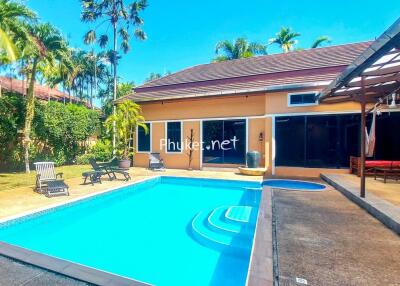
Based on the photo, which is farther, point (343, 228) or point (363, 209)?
point (363, 209)

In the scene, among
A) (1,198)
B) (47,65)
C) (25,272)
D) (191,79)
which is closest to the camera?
(25,272)

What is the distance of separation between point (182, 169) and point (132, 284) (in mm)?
12386

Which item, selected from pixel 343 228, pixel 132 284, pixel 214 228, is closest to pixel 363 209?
pixel 343 228

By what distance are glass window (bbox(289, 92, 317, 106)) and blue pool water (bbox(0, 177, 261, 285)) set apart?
634 cm

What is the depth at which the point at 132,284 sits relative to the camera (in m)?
3.04

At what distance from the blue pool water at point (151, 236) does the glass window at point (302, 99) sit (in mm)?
6337

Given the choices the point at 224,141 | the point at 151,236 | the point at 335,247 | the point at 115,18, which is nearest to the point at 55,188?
the point at 151,236

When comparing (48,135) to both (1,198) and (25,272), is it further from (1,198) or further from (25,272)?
(25,272)

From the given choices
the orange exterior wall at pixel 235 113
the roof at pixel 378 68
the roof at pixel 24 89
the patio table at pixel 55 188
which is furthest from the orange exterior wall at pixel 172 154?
the roof at pixel 24 89

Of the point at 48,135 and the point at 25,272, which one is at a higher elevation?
the point at 48,135

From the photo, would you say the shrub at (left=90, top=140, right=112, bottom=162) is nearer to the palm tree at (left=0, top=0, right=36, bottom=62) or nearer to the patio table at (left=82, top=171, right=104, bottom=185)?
the patio table at (left=82, top=171, right=104, bottom=185)

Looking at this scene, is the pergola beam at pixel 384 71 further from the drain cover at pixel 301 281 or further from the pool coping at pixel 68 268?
the pool coping at pixel 68 268

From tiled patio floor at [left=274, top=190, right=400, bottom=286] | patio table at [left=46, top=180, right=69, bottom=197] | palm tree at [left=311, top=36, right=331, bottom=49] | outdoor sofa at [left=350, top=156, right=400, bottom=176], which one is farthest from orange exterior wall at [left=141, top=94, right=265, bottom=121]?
palm tree at [left=311, top=36, right=331, bottom=49]

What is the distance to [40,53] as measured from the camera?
1154cm
